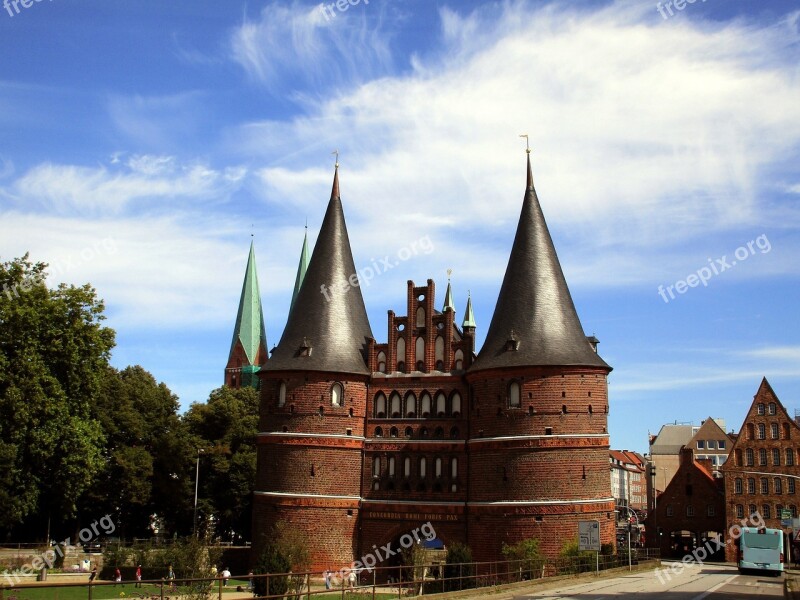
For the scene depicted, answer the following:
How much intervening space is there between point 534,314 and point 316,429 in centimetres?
1178

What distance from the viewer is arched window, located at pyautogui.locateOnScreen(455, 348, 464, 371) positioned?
42750mm

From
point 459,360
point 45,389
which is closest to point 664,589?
point 459,360

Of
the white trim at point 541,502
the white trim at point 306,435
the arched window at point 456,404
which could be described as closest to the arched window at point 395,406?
the white trim at point 306,435

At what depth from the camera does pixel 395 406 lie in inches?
1698

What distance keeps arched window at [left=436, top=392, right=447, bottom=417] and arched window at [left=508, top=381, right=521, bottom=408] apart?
4.03m

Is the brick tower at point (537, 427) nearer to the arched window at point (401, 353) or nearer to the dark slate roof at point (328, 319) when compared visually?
the arched window at point (401, 353)

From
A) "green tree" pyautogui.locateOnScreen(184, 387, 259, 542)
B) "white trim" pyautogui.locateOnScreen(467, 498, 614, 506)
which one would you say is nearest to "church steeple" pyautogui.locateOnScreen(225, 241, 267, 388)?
"green tree" pyautogui.locateOnScreen(184, 387, 259, 542)

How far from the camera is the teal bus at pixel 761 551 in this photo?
40906 millimetres

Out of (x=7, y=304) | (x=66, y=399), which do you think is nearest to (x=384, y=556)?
(x=66, y=399)

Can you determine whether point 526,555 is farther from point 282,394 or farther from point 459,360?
point 282,394

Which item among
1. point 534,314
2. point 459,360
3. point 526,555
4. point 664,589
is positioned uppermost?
point 534,314

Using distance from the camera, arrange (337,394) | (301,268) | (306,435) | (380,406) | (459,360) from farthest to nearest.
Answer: (301,268) < (380,406) < (459,360) < (337,394) < (306,435)

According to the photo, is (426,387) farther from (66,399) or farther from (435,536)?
(66,399)

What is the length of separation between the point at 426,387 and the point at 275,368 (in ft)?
24.4
